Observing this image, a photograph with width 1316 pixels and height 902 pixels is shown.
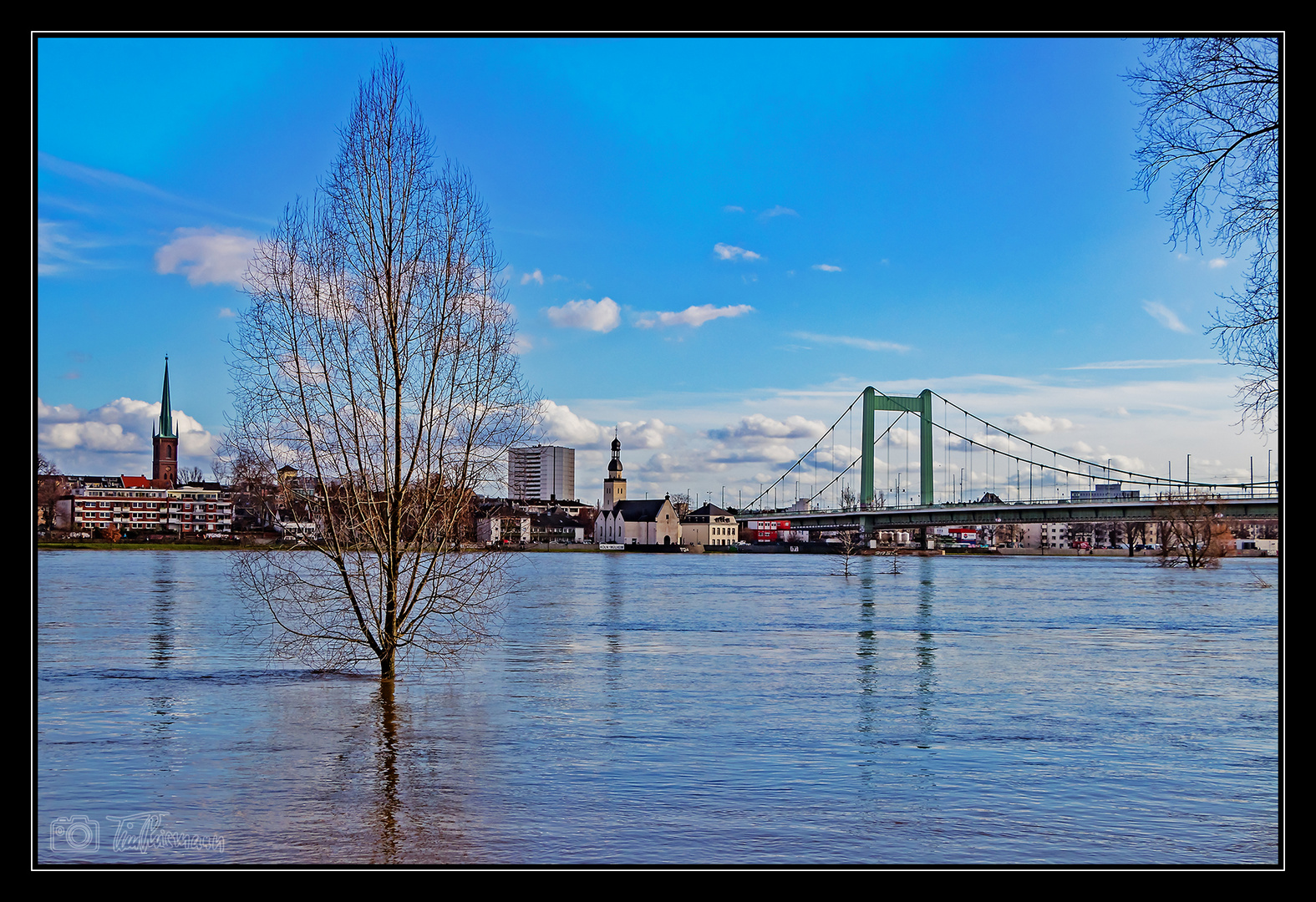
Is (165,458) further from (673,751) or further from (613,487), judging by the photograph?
(673,751)

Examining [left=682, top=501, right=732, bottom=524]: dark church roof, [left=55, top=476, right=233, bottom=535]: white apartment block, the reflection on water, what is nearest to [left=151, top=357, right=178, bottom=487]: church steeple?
[left=55, top=476, right=233, bottom=535]: white apartment block

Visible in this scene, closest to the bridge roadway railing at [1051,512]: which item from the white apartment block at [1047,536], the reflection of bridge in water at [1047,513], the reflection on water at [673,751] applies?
the reflection of bridge in water at [1047,513]

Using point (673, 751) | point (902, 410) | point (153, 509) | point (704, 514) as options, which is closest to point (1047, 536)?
point (704, 514)

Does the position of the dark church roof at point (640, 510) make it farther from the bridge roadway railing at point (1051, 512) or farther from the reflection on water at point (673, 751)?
the reflection on water at point (673, 751)

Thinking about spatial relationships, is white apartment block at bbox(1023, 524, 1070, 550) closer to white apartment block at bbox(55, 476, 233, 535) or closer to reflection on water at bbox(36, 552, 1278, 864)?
white apartment block at bbox(55, 476, 233, 535)
